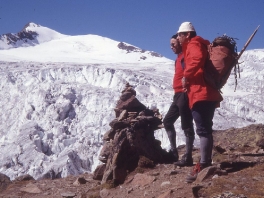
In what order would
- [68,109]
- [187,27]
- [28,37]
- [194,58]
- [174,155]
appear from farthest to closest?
1. [28,37]
2. [68,109]
3. [174,155]
4. [187,27]
5. [194,58]

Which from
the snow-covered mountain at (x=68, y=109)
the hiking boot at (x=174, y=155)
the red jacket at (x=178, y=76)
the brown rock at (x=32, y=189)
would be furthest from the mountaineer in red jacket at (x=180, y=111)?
the snow-covered mountain at (x=68, y=109)

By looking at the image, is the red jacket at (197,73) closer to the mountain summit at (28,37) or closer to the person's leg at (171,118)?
the person's leg at (171,118)

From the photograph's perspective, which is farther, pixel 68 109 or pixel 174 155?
pixel 68 109

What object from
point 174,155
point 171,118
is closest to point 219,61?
point 171,118

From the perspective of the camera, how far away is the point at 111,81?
1777 inches

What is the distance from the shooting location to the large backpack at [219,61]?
4.23m

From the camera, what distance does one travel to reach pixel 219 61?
14.0ft

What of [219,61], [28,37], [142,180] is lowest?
[142,180]

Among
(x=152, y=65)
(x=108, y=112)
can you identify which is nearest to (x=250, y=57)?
(x=152, y=65)

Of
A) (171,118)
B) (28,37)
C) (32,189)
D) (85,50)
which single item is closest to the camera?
(171,118)

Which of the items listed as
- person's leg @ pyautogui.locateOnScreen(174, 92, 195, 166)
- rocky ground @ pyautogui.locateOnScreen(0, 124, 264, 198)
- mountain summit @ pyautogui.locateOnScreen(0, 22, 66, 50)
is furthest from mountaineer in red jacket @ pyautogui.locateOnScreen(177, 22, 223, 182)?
mountain summit @ pyautogui.locateOnScreen(0, 22, 66, 50)

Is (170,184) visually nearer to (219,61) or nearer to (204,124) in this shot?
(204,124)

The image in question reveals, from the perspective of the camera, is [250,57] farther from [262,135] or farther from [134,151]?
[134,151]

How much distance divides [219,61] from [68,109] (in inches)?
1402
